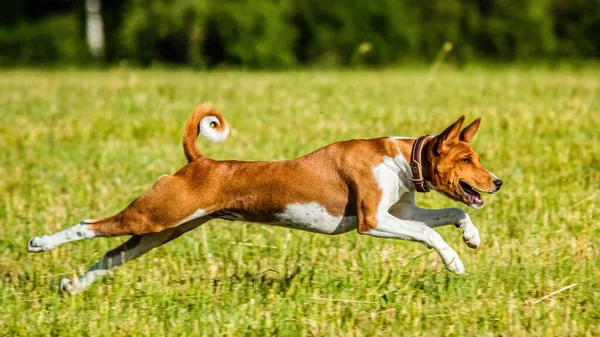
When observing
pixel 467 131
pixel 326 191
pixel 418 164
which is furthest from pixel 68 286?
pixel 467 131

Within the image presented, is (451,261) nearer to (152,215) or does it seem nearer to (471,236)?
(471,236)

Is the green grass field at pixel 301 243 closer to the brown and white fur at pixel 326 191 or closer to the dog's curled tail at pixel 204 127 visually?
the brown and white fur at pixel 326 191

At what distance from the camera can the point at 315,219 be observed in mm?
6055

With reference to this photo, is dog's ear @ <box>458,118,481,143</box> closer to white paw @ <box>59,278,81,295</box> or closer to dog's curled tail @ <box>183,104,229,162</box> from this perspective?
dog's curled tail @ <box>183,104,229,162</box>

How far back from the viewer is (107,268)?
6.43 meters

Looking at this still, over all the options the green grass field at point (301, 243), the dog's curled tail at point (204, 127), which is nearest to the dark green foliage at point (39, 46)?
the green grass field at point (301, 243)

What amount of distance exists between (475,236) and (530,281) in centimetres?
42

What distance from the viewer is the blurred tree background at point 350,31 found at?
29.2m

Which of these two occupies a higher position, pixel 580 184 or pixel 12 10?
pixel 12 10

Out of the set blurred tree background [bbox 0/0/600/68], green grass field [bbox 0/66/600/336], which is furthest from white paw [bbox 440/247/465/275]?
blurred tree background [bbox 0/0/600/68]

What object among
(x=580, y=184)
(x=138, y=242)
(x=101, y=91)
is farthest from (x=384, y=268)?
(x=101, y=91)

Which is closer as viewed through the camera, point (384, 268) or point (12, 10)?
point (384, 268)

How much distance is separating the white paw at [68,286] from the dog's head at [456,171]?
2296 mm

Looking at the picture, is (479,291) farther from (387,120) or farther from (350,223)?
(387,120)
